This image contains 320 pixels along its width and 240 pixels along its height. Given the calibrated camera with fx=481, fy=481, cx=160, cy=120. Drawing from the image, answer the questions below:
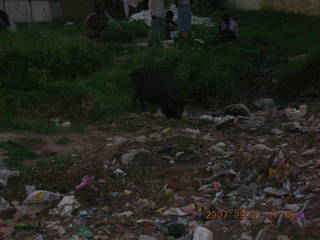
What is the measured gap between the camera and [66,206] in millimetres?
3977

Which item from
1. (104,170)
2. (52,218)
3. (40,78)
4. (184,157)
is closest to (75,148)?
(104,170)

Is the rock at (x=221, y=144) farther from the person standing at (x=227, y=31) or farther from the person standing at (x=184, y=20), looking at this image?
the person standing at (x=227, y=31)

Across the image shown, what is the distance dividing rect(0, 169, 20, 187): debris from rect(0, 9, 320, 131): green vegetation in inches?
57.0

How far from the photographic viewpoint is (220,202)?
389cm

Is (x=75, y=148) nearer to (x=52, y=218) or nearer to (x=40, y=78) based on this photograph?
(x=52, y=218)

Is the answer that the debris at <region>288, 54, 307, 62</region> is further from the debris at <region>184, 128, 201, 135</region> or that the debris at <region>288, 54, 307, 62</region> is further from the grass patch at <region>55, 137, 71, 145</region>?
the grass patch at <region>55, 137, 71, 145</region>

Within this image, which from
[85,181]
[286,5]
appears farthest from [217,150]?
[286,5]

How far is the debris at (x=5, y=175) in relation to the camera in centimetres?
446

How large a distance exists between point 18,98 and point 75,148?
2059mm

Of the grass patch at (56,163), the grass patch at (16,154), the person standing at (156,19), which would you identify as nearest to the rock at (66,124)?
the grass patch at (16,154)

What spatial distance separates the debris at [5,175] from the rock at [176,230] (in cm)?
181

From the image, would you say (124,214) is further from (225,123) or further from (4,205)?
(225,123)

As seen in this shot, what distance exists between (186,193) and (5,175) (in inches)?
69.4
